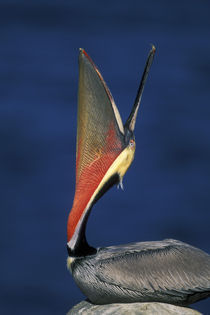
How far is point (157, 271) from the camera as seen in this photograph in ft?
10.3

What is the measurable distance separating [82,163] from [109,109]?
0.27 metres

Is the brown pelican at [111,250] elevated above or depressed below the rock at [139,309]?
above

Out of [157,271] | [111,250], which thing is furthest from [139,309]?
[111,250]

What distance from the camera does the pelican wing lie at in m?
3.08

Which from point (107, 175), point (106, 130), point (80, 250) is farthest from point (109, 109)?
point (80, 250)

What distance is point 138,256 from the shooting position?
3.15 m

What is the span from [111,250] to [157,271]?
238mm

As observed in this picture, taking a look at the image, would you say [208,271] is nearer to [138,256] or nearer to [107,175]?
[138,256]

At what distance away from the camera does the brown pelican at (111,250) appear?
299 cm

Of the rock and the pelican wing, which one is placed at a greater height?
the pelican wing

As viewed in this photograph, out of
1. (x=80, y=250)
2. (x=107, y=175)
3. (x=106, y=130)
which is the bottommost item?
(x=80, y=250)

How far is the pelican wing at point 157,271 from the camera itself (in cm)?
308

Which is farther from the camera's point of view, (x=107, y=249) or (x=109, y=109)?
(x=107, y=249)

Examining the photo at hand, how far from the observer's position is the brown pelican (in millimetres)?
2990
